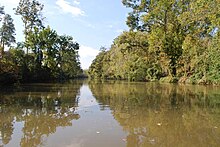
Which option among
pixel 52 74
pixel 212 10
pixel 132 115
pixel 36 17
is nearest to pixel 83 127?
pixel 132 115

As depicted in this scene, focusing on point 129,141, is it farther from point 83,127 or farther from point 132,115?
point 132,115

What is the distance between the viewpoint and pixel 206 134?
619cm

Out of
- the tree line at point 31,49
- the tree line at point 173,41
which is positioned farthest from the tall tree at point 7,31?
the tree line at point 173,41

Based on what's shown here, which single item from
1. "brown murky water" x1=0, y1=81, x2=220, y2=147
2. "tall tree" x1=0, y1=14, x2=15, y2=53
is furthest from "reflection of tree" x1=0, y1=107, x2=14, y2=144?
"tall tree" x1=0, y1=14, x2=15, y2=53

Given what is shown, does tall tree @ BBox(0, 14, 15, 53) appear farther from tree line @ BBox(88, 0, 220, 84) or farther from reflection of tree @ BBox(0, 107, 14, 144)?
reflection of tree @ BBox(0, 107, 14, 144)

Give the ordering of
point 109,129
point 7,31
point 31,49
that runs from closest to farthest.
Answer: point 109,129
point 31,49
point 7,31

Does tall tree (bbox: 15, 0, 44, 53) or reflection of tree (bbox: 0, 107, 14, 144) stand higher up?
tall tree (bbox: 15, 0, 44, 53)

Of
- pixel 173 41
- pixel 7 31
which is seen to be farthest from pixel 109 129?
pixel 7 31

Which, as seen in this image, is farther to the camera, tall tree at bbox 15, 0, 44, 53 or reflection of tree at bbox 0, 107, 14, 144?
tall tree at bbox 15, 0, 44, 53

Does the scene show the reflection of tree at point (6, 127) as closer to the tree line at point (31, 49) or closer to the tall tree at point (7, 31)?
the tree line at point (31, 49)

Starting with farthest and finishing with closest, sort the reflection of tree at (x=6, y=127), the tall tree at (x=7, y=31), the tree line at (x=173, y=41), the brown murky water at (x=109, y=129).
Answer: the tall tree at (x=7, y=31) → the tree line at (x=173, y=41) → the reflection of tree at (x=6, y=127) → the brown murky water at (x=109, y=129)

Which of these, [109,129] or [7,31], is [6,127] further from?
[7,31]

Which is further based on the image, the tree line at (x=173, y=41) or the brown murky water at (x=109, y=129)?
the tree line at (x=173, y=41)

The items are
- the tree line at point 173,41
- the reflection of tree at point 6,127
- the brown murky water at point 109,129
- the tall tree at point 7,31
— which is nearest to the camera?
the brown murky water at point 109,129
